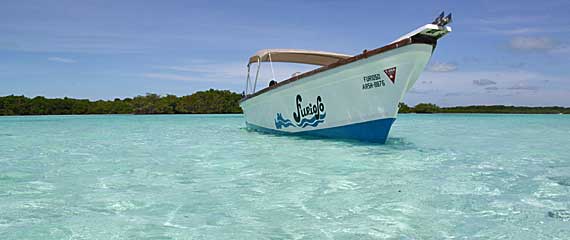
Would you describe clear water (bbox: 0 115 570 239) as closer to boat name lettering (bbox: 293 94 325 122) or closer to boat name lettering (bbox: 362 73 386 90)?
boat name lettering (bbox: 362 73 386 90)

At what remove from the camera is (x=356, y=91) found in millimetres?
6559

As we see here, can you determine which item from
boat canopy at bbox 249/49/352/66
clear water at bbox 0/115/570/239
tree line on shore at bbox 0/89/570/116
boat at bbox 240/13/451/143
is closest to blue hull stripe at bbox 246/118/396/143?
boat at bbox 240/13/451/143

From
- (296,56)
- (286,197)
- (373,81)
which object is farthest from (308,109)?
(286,197)

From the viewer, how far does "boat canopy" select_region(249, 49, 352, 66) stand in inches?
354

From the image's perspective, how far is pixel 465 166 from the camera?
181 inches

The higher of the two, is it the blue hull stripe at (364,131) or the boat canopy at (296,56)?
the boat canopy at (296,56)

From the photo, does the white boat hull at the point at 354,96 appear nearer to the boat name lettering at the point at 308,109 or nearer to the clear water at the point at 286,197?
the boat name lettering at the point at 308,109

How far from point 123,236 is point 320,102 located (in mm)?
5219

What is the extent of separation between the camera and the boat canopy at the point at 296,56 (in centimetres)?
898

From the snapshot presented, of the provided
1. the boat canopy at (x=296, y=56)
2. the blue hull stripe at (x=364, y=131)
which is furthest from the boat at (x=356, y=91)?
the boat canopy at (x=296, y=56)

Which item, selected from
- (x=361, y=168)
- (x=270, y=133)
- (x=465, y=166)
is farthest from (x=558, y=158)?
(x=270, y=133)

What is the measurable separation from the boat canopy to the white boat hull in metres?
1.21

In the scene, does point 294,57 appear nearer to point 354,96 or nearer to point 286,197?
point 354,96

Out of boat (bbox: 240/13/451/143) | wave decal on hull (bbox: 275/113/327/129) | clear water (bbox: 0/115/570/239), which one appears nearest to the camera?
clear water (bbox: 0/115/570/239)
